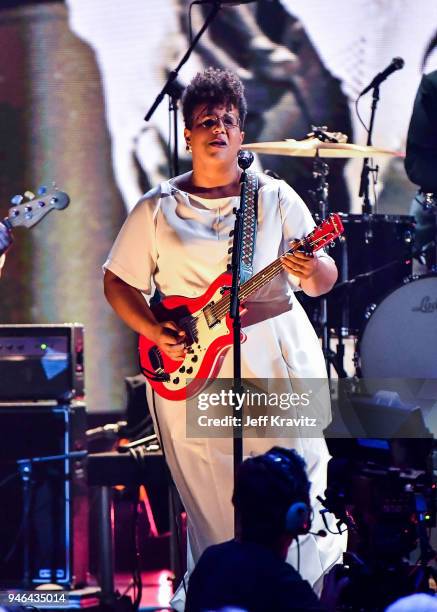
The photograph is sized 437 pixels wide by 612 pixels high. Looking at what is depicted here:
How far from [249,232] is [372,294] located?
7.94 ft

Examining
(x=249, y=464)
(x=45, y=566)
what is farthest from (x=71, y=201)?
(x=249, y=464)

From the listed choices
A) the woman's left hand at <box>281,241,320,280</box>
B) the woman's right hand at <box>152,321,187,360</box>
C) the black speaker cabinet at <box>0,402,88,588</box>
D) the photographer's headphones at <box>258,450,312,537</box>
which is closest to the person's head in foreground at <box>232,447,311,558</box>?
the photographer's headphones at <box>258,450,312,537</box>

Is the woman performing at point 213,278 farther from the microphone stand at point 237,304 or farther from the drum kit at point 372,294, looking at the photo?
the drum kit at point 372,294

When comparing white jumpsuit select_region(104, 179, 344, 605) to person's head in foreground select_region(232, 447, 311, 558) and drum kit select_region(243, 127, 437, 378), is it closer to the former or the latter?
person's head in foreground select_region(232, 447, 311, 558)

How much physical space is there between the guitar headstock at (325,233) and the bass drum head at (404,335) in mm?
1739

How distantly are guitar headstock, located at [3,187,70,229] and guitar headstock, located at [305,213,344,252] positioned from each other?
2.68 meters

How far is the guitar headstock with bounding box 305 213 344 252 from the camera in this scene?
4.02 meters

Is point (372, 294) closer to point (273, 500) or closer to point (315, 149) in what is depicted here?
point (315, 149)

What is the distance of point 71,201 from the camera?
280 inches

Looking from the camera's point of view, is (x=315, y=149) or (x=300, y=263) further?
(x=315, y=149)

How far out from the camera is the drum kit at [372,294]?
225 inches

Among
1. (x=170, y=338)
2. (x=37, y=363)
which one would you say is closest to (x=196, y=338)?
(x=170, y=338)

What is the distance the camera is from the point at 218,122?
4414 millimetres

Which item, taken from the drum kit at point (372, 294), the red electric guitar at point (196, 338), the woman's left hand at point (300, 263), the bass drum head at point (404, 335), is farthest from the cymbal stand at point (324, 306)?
the woman's left hand at point (300, 263)
